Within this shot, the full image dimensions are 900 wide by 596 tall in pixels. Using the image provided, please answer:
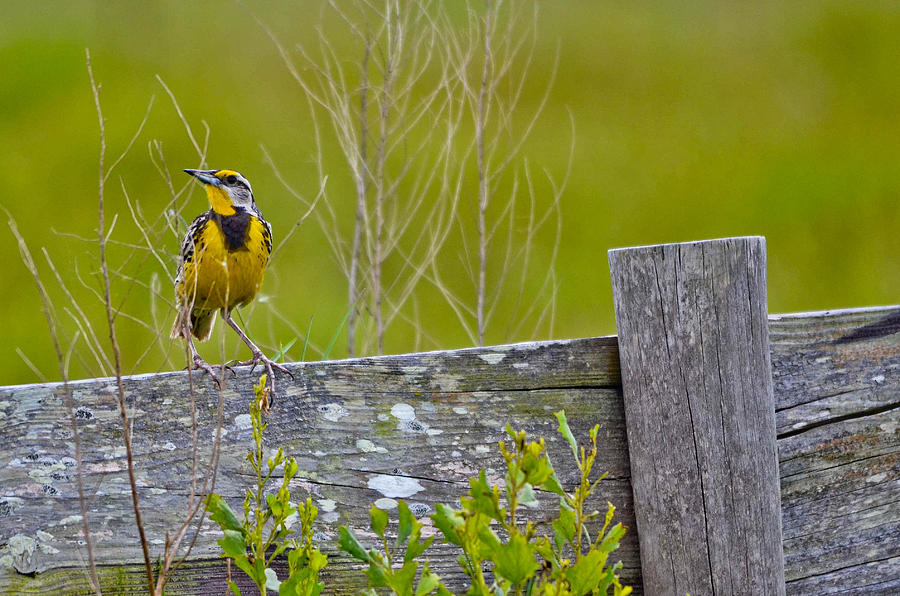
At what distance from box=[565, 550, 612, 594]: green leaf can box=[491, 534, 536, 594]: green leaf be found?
0.33 ft

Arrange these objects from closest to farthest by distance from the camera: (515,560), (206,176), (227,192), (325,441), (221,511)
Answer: (515,560)
(221,511)
(325,441)
(206,176)
(227,192)

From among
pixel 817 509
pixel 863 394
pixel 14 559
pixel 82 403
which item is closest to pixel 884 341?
pixel 863 394

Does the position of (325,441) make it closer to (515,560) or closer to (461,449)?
(461,449)

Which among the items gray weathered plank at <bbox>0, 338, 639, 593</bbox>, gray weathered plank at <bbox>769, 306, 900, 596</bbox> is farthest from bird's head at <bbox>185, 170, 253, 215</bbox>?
gray weathered plank at <bbox>769, 306, 900, 596</bbox>

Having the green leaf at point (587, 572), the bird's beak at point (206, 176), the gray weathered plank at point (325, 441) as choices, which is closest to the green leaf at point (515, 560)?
the green leaf at point (587, 572)

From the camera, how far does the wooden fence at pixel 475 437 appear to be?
5.02 feet

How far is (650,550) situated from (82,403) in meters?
1.09

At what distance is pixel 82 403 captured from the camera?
1540 millimetres

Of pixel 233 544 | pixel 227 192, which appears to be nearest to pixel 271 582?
pixel 233 544

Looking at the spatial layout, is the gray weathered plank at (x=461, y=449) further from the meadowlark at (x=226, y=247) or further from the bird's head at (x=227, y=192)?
the bird's head at (x=227, y=192)

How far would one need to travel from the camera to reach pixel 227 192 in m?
2.44

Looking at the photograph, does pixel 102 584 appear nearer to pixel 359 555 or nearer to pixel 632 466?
pixel 359 555

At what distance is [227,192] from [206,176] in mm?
175

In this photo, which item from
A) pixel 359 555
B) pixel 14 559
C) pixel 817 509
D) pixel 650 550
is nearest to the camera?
pixel 359 555
